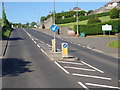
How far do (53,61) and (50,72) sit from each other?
14.6 ft

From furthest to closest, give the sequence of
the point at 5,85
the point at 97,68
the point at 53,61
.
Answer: the point at 53,61, the point at 97,68, the point at 5,85

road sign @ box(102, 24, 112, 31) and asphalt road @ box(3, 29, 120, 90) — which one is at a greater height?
road sign @ box(102, 24, 112, 31)

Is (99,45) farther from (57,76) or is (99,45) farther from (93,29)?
(93,29)

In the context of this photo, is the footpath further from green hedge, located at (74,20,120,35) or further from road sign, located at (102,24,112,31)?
green hedge, located at (74,20,120,35)

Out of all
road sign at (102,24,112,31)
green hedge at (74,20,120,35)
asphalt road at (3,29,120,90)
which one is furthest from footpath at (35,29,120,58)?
green hedge at (74,20,120,35)

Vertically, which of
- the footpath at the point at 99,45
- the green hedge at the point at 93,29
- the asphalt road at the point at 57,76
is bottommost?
the asphalt road at the point at 57,76

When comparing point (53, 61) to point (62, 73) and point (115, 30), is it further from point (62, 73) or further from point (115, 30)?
point (115, 30)

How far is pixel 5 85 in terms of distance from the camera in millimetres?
11844

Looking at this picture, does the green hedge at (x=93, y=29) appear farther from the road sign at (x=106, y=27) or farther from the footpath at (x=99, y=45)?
the footpath at (x=99, y=45)

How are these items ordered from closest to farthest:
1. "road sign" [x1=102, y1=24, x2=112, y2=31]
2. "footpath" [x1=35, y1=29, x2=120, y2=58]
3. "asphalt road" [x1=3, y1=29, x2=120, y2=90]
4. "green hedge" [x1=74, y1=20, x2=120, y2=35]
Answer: "asphalt road" [x1=3, y1=29, x2=120, y2=90] → "footpath" [x1=35, y1=29, x2=120, y2=58] → "road sign" [x1=102, y1=24, x2=112, y2=31] → "green hedge" [x1=74, y1=20, x2=120, y2=35]

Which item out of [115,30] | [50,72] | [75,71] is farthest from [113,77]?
[115,30]

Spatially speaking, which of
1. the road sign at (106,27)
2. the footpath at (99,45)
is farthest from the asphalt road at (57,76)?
the road sign at (106,27)

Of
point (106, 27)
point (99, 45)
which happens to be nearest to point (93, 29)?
point (106, 27)

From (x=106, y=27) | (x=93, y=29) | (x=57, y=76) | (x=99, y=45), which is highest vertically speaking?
(x=106, y=27)
